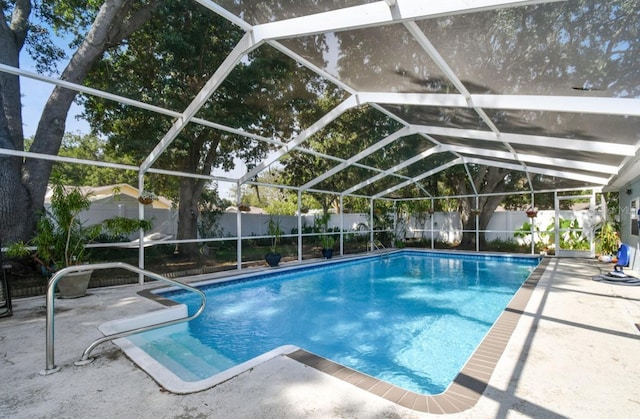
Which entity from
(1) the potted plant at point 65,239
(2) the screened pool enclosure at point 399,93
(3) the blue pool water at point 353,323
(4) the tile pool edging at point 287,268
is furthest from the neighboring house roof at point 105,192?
(3) the blue pool water at point 353,323

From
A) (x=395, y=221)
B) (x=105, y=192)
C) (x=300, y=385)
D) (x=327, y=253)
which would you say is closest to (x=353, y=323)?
(x=300, y=385)

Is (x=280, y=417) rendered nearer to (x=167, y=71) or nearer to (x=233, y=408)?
(x=233, y=408)

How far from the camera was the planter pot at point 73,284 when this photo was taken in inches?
225

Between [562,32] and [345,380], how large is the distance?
3713 mm

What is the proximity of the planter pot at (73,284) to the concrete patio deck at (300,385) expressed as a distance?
61.6 inches

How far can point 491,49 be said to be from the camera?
3506 mm

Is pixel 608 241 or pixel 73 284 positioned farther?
pixel 608 241

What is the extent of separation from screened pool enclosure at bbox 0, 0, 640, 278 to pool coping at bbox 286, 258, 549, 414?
3.13 m

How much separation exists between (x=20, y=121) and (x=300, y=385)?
8.41 meters

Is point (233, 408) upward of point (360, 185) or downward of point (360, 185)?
downward

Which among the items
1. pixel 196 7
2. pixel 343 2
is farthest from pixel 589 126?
pixel 196 7

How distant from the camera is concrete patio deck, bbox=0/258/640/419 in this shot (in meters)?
2.27

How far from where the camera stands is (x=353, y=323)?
574cm

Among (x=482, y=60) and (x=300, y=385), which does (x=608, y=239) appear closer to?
(x=482, y=60)
